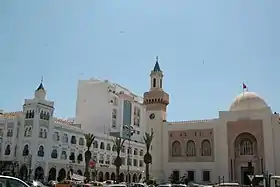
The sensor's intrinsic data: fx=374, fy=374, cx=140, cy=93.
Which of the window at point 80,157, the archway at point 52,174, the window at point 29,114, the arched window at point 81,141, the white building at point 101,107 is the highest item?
the white building at point 101,107

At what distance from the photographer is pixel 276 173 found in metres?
43.5

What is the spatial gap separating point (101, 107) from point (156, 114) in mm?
23891

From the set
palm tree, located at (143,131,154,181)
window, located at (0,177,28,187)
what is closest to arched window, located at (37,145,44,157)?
palm tree, located at (143,131,154,181)

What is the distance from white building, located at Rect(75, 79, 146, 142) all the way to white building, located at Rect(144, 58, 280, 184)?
21.9 meters

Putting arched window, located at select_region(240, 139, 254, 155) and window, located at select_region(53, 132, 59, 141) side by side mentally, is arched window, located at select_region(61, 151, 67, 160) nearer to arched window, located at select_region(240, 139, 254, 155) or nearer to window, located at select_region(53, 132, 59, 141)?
window, located at select_region(53, 132, 59, 141)

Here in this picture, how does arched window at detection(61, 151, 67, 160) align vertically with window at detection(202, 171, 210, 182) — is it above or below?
above

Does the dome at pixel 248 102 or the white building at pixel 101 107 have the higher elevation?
the white building at pixel 101 107

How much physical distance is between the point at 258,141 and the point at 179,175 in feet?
37.4

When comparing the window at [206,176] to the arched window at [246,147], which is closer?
the arched window at [246,147]

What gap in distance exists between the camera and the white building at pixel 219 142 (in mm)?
45062

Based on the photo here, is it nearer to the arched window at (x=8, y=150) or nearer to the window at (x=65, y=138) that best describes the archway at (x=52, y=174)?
the window at (x=65, y=138)

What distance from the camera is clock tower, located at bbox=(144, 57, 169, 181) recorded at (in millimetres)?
51344

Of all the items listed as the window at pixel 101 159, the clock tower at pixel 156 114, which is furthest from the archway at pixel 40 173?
the clock tower at pixel 156 114

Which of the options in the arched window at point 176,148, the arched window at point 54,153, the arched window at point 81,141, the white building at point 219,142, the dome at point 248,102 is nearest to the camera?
the white building at point 219,142
